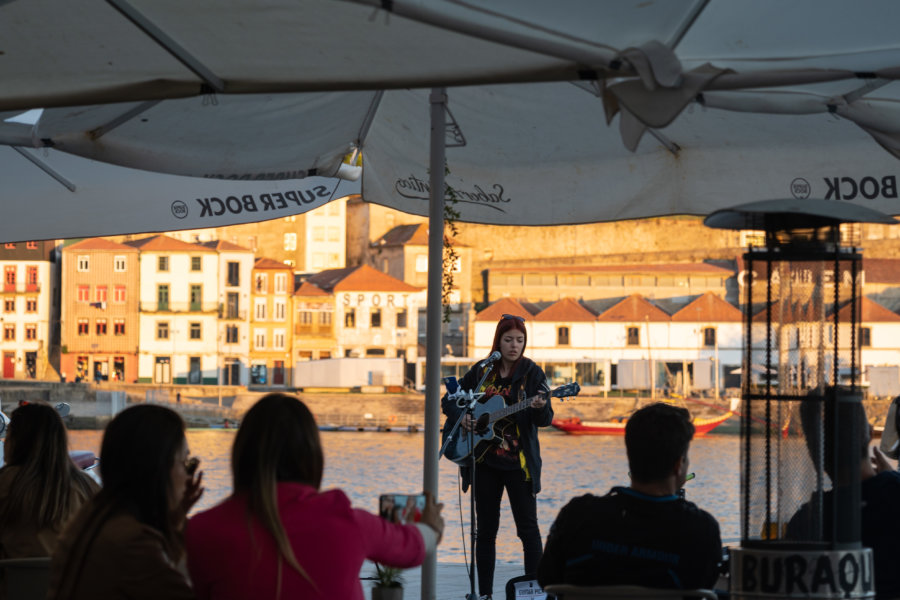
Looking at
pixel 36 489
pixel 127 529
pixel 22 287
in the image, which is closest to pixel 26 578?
pixel 36 489

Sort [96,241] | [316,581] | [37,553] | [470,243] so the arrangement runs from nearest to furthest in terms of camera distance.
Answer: [316,581], [37,553], [96,241], [470,243]

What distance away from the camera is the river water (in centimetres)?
2360

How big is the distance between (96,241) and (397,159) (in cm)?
6776

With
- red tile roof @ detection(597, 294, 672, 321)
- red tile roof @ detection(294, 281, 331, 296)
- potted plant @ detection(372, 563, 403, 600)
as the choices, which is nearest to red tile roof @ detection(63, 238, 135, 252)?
red tile roof @ detection(294, 281, 331, 296)

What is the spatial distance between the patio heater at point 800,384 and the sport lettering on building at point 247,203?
2857 mm

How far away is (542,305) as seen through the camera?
3066 inches

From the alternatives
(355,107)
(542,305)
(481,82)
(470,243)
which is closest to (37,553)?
(481,82)

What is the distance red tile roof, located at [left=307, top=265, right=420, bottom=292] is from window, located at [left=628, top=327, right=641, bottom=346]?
38.8ft

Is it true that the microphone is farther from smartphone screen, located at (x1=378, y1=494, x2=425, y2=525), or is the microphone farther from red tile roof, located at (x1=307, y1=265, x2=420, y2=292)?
red tile roof, located at (x1=307, y1=265, x2=420, y2=292)

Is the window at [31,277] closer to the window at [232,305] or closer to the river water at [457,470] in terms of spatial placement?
the window at [232,305]

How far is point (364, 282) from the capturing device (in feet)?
241

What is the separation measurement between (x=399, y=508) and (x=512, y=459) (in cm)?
273

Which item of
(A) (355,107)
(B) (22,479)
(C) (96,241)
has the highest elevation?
(C) (96,241)

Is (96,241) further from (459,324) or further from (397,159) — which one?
(397,159)
